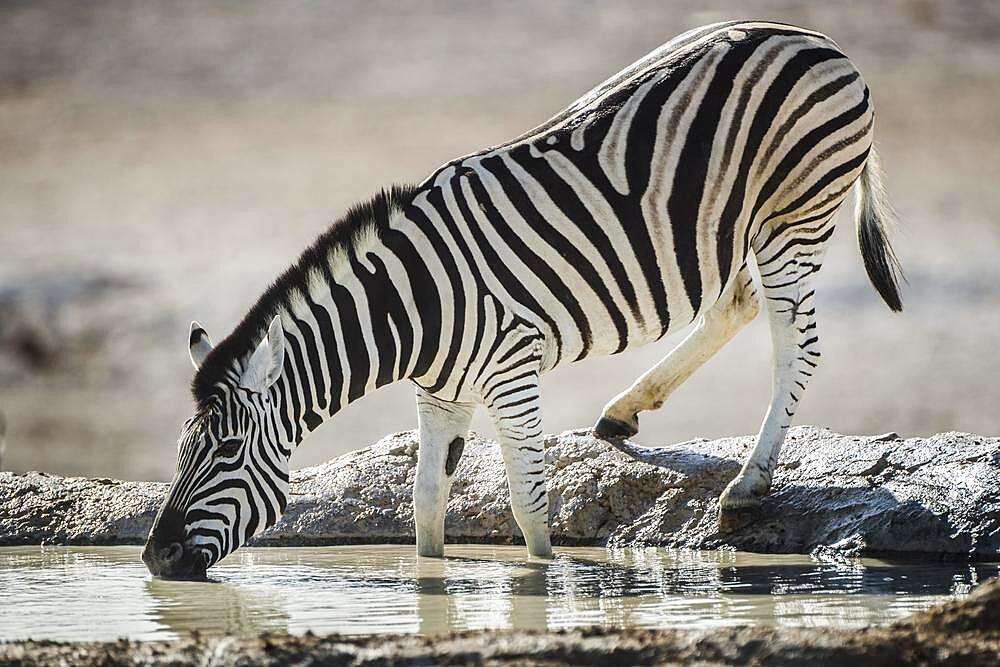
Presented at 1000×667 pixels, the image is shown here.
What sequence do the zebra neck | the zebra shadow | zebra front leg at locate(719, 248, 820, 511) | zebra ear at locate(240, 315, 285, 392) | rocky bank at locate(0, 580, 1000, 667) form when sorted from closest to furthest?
1. rocky bank at locate(0, 580, 1000, 667)
2. the zebra shadow
3. zebra ear at locate(240, 315, 285, 392)
4. the zebra neck
5. zebra front leg at locate(719, 248, 820, 511)

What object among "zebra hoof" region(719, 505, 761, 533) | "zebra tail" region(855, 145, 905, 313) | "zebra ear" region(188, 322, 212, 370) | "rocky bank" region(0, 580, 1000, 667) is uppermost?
"zebra tail" region(855, 145, 905, 313)

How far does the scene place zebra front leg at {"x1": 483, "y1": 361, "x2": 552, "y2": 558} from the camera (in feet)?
24.5

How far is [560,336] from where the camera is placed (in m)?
7.77

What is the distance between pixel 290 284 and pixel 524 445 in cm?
146

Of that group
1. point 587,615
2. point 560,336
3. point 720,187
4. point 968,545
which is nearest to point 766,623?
point 587,615

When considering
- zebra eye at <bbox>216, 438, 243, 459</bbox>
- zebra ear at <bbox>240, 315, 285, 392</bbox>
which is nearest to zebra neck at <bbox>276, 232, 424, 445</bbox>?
zebra ear at <bbox>240, 315, 285, 392</bbox>

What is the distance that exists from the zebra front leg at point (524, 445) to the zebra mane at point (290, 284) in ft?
3.44

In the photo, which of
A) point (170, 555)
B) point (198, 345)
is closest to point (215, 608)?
point (170, 555)

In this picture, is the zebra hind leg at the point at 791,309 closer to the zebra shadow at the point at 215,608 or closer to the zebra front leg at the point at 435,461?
the zebra front leg at the point at 435,461

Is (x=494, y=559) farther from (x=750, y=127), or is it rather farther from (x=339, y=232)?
(x=750, y=127)

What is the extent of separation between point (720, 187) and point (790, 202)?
518 millimetres

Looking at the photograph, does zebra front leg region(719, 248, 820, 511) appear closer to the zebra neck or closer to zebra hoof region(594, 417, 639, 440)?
zebra hoof region(594, 417, 639, 440)

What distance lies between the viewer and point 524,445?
7527 millimetres

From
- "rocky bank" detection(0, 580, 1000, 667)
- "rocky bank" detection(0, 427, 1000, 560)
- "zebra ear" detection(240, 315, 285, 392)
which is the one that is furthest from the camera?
"rocky bank" detection(0, 427, 1000, 560)
